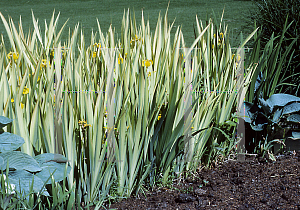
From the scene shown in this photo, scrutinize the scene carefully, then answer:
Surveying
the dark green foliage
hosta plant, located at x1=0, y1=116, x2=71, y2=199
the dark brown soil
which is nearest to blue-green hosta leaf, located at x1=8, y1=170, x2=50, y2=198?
hosta plant, located at x1=0, y1=116, x2=71, y2=199

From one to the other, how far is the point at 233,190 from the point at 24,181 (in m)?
0.98

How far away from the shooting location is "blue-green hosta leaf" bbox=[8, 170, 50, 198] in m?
1.19

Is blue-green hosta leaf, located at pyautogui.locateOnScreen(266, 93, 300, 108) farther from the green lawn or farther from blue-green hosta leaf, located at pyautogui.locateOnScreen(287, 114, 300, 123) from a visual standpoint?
the green lawn

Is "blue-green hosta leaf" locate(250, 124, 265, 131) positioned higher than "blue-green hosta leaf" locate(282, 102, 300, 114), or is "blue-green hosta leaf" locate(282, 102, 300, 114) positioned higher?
"blue-green hosta leaf" locate(282, 102, 300, 114)

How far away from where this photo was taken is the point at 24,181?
3.96 feet

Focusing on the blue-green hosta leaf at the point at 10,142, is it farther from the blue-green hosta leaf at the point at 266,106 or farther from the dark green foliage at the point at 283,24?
the dark green foliage at the point at 283,24

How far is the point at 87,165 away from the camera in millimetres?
1396

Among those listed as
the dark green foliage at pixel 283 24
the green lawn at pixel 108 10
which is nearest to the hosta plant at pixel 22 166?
the dark green foliage at pixel 283 24

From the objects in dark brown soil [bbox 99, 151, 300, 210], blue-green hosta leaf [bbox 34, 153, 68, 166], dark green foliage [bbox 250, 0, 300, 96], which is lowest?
dark brown soil [bbox 99, 151, 300, 210]

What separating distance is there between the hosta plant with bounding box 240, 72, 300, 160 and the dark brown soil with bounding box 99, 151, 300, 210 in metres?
0.15

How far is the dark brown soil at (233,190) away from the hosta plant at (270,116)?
0.48ft

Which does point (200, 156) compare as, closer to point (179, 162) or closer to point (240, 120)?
point (179, 162)

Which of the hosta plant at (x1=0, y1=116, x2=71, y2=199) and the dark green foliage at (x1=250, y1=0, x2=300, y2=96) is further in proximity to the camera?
the dark green foliage at (x1=250, y1=0, x2=300, y2=96)

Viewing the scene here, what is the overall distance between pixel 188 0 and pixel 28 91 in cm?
1073
